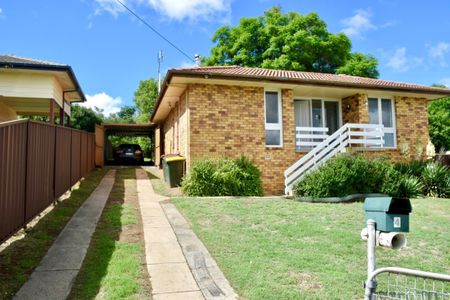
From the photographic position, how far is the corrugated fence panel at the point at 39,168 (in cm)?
568

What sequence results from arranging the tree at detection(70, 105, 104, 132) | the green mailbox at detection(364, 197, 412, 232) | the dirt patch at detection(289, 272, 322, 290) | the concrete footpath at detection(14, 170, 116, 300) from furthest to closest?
the tree at detection(70, 105, 104, 132) → the dirt patch at detection(289, 272, 322, 290) → the concrete footpath at detection(14, 170, 116, 300) → the green mailbox at detection(364, 197, 412, 232)

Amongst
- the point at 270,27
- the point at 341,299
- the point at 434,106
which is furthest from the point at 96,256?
the point at 434,106

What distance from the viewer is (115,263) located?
4.59 m

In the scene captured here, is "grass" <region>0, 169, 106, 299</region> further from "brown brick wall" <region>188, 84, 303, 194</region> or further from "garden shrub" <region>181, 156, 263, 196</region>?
"brown brick wall" <region>188, 84, 303, 194</region>

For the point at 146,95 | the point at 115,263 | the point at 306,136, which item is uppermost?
the point at 146,95

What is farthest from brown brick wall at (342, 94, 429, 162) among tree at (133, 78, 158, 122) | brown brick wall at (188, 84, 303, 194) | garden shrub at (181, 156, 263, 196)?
tree at (133, 78, 158, 122)

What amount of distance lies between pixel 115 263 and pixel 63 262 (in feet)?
2.21

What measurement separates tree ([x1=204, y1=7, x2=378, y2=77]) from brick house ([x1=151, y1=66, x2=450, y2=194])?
13.2m

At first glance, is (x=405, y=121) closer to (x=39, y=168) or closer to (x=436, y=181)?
(x=436, y=181)

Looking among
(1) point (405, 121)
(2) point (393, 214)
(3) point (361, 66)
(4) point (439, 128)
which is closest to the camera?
(2) point (393, 214)

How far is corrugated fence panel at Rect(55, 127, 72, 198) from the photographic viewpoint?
7785mm

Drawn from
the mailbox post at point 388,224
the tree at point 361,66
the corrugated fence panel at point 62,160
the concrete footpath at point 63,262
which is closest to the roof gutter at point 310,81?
the corrugated fence panel at point 62,160

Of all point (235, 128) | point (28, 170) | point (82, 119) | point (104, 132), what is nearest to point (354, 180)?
point (235, 128)

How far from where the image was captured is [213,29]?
3141 centimetres
